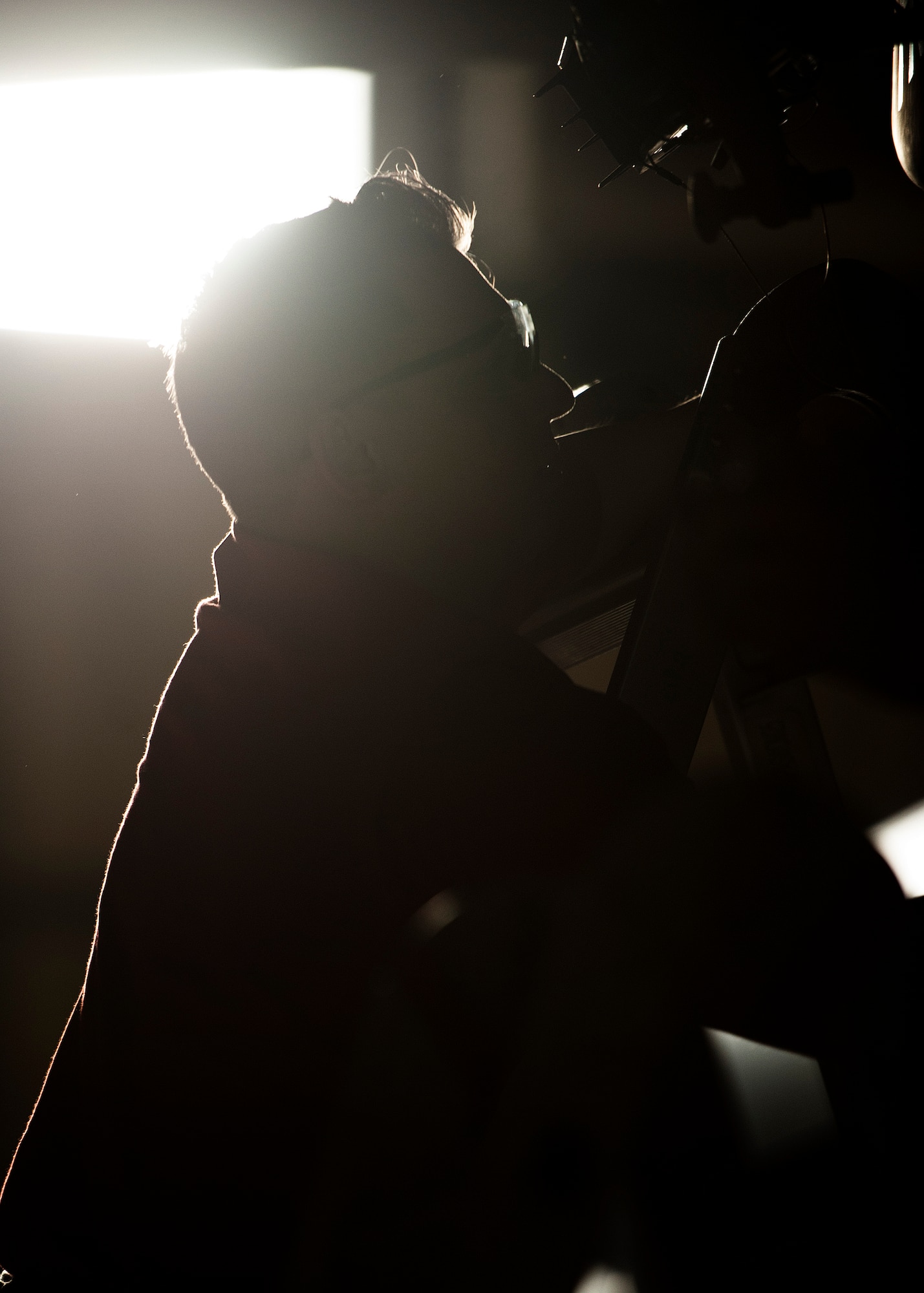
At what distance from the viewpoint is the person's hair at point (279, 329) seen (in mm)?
804

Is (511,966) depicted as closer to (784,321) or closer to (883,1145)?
(883,1145)

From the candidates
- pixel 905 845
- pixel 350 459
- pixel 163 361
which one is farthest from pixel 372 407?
pixel 163 361

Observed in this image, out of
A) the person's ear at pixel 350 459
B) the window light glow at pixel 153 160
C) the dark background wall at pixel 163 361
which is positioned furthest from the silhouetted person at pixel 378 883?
the dark background wall at pixel 163 361

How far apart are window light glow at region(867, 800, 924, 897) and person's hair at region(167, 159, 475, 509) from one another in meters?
0.61

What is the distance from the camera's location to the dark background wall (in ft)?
5.90

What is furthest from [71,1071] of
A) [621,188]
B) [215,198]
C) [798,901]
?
[621,188]

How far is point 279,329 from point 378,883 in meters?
0.56

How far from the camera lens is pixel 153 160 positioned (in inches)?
67.6

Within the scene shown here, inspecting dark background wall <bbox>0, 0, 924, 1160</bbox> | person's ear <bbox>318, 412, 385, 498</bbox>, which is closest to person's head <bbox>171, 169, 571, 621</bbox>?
person's ear <bbox>318, 412, 385, 498</bbox>

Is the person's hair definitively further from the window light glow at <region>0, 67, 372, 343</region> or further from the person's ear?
the window light glow at <region>0, 67, 372, 343</region>

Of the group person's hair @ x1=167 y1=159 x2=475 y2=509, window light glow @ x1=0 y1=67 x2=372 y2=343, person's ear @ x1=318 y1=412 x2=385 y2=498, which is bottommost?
person's ear @ x1=318 y1=412 x2=385 y2=498

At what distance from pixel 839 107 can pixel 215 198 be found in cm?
138

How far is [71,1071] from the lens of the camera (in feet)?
2.31

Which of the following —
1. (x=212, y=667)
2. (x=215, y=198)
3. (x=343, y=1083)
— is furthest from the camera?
(x=215, y=198)
